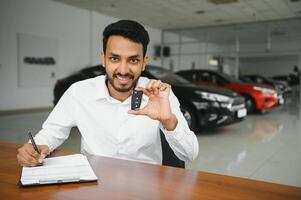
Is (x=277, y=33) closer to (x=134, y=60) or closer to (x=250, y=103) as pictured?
(x=250, y=103)

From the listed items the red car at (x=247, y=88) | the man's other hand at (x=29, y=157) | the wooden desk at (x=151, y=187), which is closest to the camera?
the wooden desk at (x=151, y=187)

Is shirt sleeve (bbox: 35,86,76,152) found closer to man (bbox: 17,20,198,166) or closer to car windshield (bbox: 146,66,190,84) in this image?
man (bbox: 17,20,198,166)

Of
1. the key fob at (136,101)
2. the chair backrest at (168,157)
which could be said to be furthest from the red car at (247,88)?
the key fob at (136,101)

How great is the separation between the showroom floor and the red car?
4.05 feet

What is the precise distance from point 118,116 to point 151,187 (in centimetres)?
51

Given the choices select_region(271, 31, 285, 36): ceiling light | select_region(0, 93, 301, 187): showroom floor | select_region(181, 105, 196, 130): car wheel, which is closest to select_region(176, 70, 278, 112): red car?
select_region(0, 93, 301, 187): showroom floor

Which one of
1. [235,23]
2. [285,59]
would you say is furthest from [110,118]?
[285,59]

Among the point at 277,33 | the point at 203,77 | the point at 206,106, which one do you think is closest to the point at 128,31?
the point at 206,106

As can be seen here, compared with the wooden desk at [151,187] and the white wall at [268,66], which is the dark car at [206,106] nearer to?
the wooden desk at [151,187]

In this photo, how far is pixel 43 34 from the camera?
6930 mm

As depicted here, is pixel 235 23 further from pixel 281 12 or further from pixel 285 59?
pixel 285 59

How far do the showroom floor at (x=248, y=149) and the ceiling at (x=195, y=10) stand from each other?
3.67 m

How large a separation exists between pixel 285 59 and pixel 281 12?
7058mm

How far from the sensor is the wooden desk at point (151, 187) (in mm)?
668
